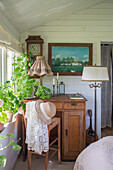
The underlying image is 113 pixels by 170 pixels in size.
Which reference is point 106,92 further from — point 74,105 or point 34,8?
point 34,8

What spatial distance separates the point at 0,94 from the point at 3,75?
0.74 m

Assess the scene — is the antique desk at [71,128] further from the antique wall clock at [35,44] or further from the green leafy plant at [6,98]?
the antique wall clock at [35,44]

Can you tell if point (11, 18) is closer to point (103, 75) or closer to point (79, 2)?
point (79, 2)

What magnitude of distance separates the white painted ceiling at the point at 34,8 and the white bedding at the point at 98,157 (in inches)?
74.4

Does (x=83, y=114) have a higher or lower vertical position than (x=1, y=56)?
lower

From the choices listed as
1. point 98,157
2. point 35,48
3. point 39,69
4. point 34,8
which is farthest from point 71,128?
A: point 34,8

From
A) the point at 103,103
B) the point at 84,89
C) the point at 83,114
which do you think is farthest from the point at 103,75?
the point at 103,103

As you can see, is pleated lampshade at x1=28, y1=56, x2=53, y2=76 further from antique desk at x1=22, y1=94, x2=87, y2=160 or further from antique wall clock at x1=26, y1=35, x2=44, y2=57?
antique desk at x1=22, y1=94, x2=87, y2=160

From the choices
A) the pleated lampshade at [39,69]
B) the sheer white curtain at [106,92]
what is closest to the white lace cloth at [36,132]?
the pleated lampshade at [39,69]

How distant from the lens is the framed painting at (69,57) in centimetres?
355

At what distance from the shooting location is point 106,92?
4.50 metres

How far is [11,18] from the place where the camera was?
252 centimetres

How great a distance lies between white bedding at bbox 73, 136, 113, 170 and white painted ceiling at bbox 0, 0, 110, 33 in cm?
189

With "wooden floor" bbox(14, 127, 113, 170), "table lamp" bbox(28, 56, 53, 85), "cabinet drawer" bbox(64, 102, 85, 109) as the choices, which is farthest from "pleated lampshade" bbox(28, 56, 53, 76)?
"wooden floor" bbox(14, 127, 113, 170)
